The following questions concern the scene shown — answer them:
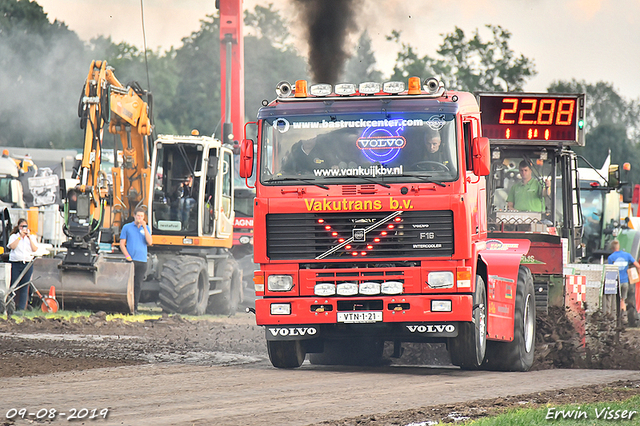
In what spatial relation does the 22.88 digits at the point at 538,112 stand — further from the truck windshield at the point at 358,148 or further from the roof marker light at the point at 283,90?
the roof marker light at the point at 283,90

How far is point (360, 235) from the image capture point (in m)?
12.5

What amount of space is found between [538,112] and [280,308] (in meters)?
6.12

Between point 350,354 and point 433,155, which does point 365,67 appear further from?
point 433,155

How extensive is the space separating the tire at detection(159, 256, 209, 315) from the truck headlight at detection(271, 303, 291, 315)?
967 cm

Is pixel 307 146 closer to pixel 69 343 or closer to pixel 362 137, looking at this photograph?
pixel 362 137

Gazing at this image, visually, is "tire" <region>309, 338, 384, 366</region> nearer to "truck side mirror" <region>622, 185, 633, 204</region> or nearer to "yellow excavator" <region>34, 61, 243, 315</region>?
"yellow excavator" <region>34, 61, 243, 315</region>

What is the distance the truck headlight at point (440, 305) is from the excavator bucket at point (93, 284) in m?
9.41

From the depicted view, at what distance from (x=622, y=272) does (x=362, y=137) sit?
11.7 meters

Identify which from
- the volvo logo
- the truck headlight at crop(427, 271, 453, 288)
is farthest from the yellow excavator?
the truck headlight at crop(427, 271, 453, 288)

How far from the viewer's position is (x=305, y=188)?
12578 mm

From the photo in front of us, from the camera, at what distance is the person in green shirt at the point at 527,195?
16297mm

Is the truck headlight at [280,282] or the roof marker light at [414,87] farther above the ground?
the roof marker light at [414,87]

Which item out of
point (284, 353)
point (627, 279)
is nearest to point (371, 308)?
point (284, 353)

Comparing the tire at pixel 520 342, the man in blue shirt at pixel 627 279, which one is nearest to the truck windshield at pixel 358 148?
the tire at pixel 520 342
